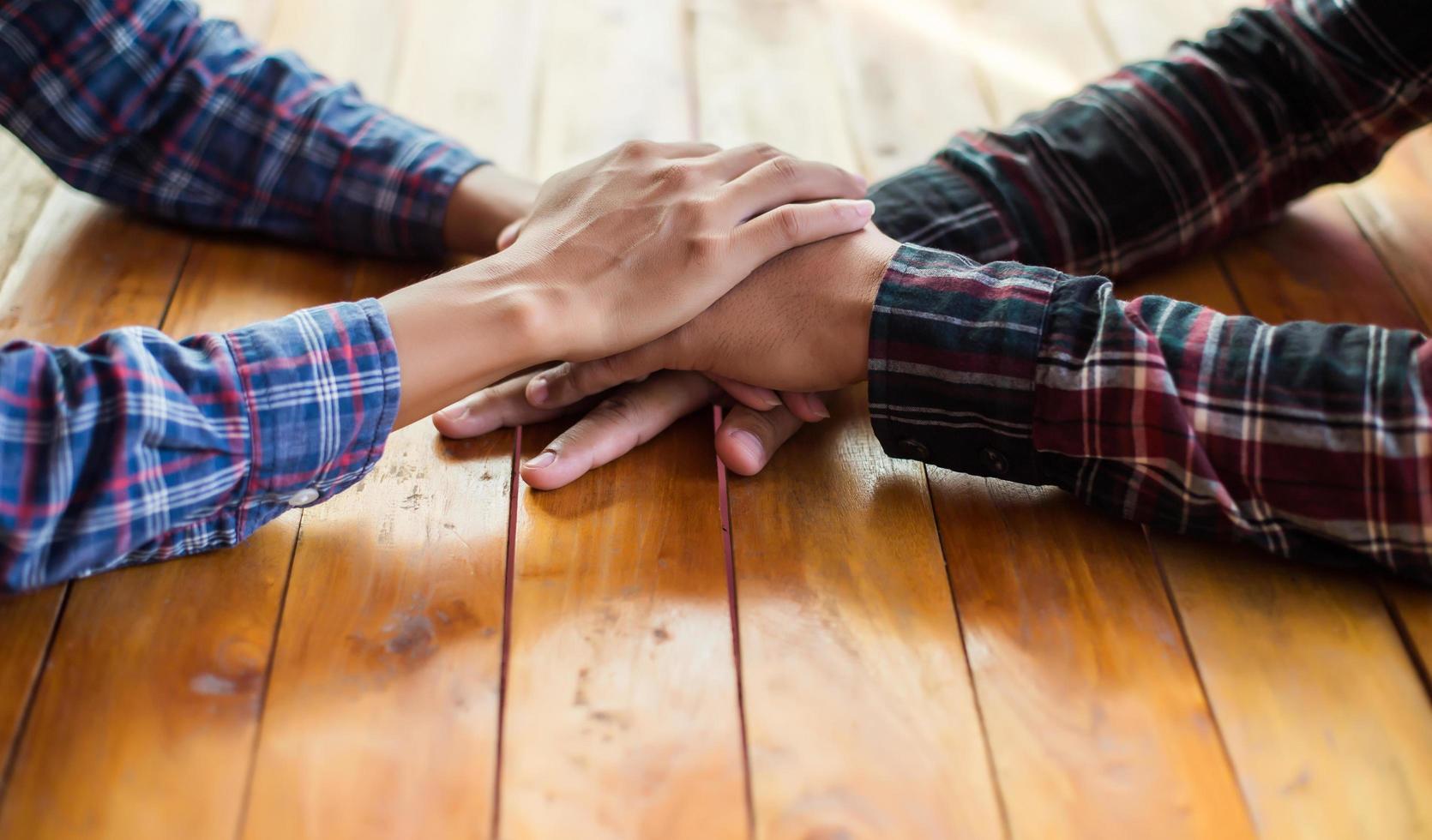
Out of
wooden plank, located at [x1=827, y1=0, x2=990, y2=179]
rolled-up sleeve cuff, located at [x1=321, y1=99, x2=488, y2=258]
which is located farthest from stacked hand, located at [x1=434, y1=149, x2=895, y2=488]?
wooden plank, located at [x1=827, y1=0, x2=990, y2=179]

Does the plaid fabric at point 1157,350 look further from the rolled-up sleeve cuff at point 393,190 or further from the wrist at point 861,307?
the rolled-up sleeve cuff at point 393,190

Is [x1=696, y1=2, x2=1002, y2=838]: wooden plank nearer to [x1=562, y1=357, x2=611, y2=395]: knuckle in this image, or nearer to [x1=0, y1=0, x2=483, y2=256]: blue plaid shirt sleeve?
[x1=562, y1=357, x2=611, y2=395]: knuckle

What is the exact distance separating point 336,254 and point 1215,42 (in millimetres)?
947

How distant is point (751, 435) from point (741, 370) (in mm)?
56

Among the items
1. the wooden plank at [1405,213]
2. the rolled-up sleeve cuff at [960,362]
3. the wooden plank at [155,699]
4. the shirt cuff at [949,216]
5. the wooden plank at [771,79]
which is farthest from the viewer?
the wooden plank at [771,79]

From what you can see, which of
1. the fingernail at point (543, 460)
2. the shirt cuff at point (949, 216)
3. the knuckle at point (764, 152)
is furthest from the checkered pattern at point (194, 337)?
the shirt cuff at point (949, 216)

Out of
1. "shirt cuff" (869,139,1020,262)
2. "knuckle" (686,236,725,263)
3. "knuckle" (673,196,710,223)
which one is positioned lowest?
"shirt cuff" (869,139,1020,262)

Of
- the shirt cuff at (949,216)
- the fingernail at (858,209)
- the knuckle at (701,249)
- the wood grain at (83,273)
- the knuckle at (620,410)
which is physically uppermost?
the fingernail at (858,209)

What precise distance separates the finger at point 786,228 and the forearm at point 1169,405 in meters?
0.09

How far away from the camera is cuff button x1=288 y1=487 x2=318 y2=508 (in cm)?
96

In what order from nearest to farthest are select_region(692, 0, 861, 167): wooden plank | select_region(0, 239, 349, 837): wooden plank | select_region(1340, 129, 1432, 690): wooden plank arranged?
select_region(0, 239, 349, 837): wooden plank, select_region(1340, 129, 1432, 690): wooden plank, select_region(692, 0, 861, 167): wooden plank

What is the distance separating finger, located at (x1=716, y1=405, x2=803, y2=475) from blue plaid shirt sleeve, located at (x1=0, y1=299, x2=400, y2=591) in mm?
278

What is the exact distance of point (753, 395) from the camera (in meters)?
1.08

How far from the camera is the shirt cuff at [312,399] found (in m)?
0.89
